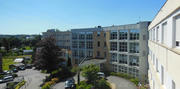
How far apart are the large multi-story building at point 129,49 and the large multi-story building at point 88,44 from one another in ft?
7.09

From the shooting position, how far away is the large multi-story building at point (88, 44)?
31859 millimetres

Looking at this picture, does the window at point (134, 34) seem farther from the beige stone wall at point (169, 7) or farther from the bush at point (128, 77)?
the beige stone wall at point (169, 7)

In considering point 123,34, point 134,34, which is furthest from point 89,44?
point 134,34

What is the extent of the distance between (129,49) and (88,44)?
12.6 metres

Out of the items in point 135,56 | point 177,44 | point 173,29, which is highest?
point 173,29

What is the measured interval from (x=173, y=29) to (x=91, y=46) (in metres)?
29.9

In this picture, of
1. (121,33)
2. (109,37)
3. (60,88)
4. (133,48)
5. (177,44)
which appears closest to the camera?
(177,44)

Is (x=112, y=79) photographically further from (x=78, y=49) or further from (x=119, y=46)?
(x=78, y=49)

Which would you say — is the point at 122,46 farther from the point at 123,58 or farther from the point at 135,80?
the point at 135,80

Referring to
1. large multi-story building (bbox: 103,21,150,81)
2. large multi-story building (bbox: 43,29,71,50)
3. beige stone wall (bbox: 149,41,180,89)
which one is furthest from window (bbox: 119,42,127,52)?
beige stone wall (bbox: 149,41,180,89)

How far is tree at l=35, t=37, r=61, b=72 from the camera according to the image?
27720mm

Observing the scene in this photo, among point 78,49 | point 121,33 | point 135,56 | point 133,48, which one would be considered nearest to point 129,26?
point 121,33

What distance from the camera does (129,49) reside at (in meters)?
26.1

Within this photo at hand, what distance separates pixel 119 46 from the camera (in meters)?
28.1
